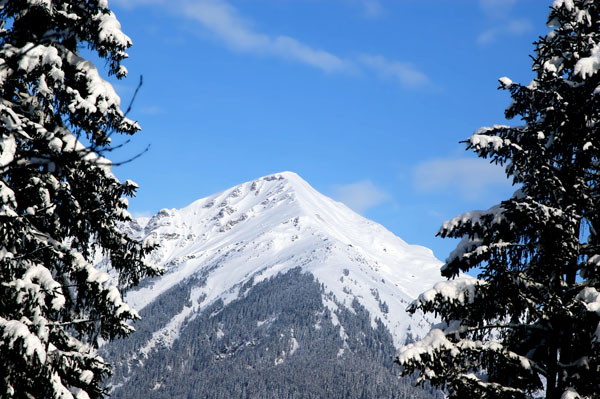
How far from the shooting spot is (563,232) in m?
7.83

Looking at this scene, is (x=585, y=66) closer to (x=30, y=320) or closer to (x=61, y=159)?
(x=61, y=159)

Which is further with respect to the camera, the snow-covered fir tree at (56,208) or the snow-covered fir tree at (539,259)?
the snow-covered fir tree at (539,259)

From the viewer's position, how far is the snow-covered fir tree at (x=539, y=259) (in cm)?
775

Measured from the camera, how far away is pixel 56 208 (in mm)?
8227

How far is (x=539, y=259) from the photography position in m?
8.34

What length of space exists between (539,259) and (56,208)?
23.4ft

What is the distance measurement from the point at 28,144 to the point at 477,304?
6.65 metres

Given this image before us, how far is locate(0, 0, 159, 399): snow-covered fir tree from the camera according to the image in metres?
6.34

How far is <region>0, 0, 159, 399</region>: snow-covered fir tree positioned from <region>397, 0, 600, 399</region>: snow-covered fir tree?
4472 mm

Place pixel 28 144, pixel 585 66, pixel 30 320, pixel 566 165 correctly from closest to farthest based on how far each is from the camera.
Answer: pixel 30 320
pixel 28 144
pixel 585 66
pixel 566 165

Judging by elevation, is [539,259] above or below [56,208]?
above

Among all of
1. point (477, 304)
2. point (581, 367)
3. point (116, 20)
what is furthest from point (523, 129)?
point (116, 20)

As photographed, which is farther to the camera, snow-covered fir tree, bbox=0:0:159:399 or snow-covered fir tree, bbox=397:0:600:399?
snow-covered fir tree, bbox=397:0:600:399

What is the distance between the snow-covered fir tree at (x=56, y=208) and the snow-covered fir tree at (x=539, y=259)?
14.7 feet
